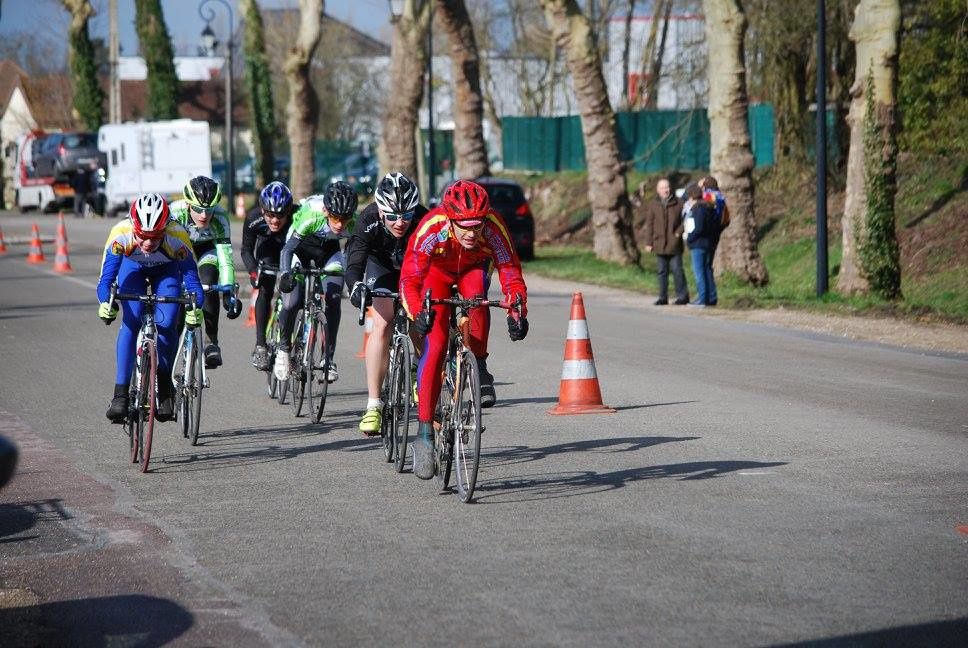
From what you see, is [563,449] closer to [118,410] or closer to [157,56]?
[118,410]

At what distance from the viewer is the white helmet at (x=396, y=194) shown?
372 inches

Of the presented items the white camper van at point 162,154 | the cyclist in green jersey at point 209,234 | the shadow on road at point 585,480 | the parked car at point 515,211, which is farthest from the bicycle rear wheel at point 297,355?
the white camper van at point 162,154

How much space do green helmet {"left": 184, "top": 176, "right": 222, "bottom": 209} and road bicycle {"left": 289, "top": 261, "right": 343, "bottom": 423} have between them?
827 mm

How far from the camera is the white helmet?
944 cm

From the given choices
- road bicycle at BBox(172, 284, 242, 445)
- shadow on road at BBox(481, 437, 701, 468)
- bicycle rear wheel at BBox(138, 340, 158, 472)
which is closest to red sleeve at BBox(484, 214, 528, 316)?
shadow on road at BBox(481, 437, 701, 468)

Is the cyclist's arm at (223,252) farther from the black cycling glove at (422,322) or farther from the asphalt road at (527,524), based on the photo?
the black cycling glove at (422,322)

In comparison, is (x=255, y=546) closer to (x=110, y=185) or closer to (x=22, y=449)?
(x=22, y=449)

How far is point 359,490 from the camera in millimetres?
8602

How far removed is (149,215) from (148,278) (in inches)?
23.6

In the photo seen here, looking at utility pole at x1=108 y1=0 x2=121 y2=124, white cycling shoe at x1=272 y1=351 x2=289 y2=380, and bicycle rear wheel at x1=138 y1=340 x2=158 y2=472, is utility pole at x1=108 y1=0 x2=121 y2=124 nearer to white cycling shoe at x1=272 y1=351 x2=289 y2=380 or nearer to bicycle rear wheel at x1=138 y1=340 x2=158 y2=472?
white cycling shoe at x1=272 y1=351 x2=289 y2=380

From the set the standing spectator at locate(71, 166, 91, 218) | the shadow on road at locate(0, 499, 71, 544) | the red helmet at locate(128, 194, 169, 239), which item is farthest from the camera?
the standing spectator at locate(71, 166, 91, 218)

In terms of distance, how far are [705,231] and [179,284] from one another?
1233cm

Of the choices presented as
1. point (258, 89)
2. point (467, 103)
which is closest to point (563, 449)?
point (467, 103)

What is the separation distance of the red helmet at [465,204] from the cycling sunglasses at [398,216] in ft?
4.61
